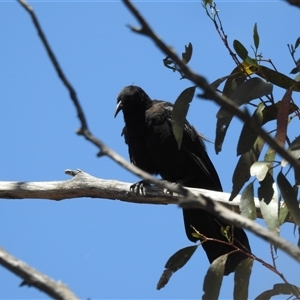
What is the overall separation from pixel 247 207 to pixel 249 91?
53 cm

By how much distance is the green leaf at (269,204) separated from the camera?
2.89 meters

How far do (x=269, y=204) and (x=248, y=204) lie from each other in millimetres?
110

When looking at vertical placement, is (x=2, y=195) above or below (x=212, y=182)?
below

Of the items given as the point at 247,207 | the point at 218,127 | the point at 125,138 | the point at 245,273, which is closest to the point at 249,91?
the point at 218,127

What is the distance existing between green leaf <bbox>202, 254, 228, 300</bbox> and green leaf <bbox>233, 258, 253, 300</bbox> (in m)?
0.08

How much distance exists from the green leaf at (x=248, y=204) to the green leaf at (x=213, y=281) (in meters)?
0.38

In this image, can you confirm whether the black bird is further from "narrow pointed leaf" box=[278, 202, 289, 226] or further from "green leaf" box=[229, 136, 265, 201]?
"green leaf" box=[229, 136, 265, 201]

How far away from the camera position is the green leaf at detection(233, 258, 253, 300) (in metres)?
3.18

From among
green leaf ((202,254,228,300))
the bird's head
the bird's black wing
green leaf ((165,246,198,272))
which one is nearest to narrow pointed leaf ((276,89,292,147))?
green leaf ((202,254,228,300))

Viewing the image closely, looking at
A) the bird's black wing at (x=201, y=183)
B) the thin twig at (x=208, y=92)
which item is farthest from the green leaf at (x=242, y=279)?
the thin twig at (x=208, y=92)

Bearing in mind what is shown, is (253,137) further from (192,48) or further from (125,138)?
(125,138)

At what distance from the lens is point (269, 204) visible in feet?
9.61

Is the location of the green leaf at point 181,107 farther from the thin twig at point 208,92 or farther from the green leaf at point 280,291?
the thin twig at point 208,92

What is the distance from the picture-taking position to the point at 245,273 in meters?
3.22
